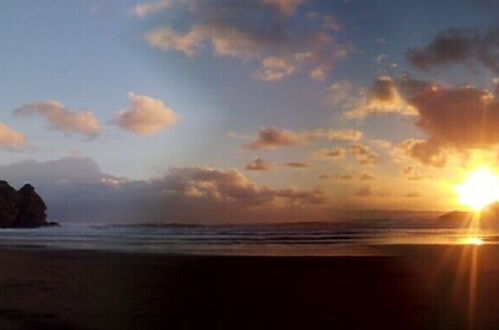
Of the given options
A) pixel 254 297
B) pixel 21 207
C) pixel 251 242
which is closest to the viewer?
pixel 254 297

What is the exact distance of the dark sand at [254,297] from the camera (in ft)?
43.8

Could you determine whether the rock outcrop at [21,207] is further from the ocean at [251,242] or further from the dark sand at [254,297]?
the dark sand at [254,297]

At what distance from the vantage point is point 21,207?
160875mm

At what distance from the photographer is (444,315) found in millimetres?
13805

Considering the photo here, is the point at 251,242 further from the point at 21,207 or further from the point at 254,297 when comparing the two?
the point at 21,207

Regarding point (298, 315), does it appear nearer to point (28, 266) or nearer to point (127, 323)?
point (127, 323)

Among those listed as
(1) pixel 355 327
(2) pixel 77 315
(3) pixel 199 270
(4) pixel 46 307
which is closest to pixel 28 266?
(3) pixel 199 270

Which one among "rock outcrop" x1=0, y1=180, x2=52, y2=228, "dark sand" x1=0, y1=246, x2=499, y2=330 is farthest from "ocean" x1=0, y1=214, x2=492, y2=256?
"rock outcrop" x1=0, y1=180, x2=52, y2=228

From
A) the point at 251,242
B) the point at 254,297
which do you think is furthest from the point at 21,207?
the point at 254,297

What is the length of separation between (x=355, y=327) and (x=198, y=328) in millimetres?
3525

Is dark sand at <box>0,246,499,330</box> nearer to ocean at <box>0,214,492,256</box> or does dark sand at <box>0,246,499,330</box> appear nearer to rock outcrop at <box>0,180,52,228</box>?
ocean at <box>0,214,492,256</box>

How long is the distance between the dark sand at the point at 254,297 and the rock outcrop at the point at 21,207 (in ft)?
450

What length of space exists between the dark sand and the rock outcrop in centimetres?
13702

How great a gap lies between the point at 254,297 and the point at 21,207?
518ft
